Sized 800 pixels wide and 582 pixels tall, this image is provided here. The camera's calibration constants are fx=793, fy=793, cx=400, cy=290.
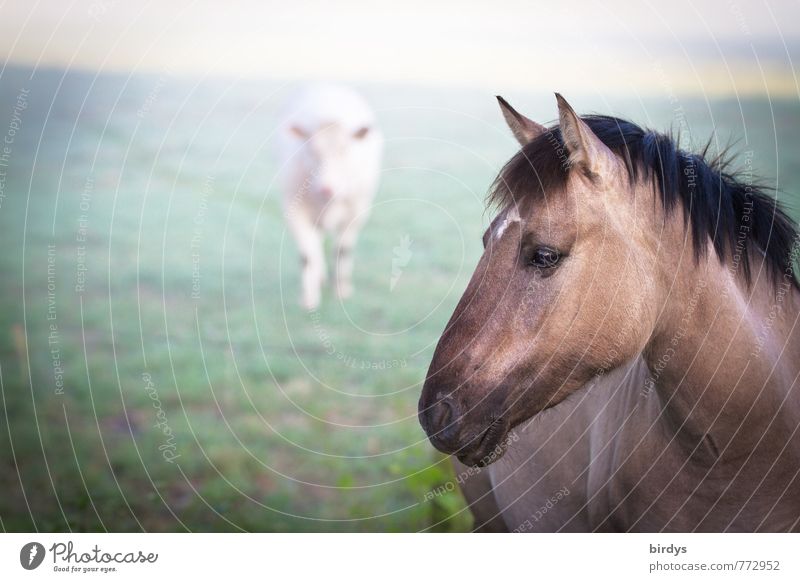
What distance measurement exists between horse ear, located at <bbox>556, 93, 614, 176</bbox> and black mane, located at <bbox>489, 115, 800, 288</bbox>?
0.03m

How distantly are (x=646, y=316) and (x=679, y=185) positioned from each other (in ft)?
1.00

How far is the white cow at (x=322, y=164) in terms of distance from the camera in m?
4.00

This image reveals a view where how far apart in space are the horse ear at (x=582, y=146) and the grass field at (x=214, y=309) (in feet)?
4.94

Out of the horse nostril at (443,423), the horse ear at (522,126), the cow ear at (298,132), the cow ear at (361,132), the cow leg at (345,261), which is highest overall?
the cow ear at (298,132)

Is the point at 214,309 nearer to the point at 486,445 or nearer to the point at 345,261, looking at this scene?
the point at 345,261

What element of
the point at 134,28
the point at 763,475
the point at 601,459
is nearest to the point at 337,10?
the point at 134,28

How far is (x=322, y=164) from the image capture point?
4.10m

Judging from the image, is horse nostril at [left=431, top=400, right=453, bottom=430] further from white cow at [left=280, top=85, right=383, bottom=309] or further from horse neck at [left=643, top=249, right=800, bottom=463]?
white cow at [left=280, top=85, right=383, bottom=309]

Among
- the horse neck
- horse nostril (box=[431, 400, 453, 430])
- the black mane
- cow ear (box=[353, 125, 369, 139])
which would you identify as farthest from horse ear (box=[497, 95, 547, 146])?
cow ear (box=[353, 125, 369, 139])

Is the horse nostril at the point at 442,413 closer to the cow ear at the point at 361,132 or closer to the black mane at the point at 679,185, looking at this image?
the black mane at the point at 679,185

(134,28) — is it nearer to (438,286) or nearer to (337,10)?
(337,10)

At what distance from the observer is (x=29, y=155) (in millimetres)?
3938

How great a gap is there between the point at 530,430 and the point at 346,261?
7.59 ft

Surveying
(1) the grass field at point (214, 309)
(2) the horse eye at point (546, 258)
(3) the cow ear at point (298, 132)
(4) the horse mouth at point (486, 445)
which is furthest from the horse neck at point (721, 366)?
(3) the cow ear at point (298, 132)
